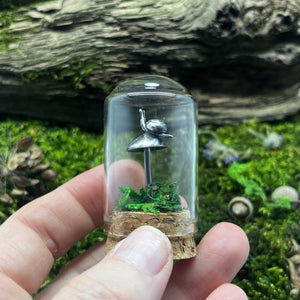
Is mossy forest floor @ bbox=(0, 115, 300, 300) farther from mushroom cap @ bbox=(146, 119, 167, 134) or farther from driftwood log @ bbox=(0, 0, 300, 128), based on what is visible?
mushroom cap @ bbox=(146, 119, 167, 134)

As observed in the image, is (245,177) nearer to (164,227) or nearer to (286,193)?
(286,193)

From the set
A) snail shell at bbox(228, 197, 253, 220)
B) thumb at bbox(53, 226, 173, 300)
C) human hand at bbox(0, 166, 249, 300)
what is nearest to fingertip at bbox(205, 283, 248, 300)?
human hand at bbox(0, 166, 249, 300)

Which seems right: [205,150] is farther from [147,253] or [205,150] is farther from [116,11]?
[147,253]

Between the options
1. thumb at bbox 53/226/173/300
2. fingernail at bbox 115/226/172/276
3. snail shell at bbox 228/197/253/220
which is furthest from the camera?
snail shell at bbox 228/197/253/220

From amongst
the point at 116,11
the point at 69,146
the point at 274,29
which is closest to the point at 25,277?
the point at 69,146

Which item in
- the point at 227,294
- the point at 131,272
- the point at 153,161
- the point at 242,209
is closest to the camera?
the point at 131,272

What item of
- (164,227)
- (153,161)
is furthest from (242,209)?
(164,227)

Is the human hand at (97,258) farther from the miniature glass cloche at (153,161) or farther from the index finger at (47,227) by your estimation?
the miniature glass cloche at (153,161)
